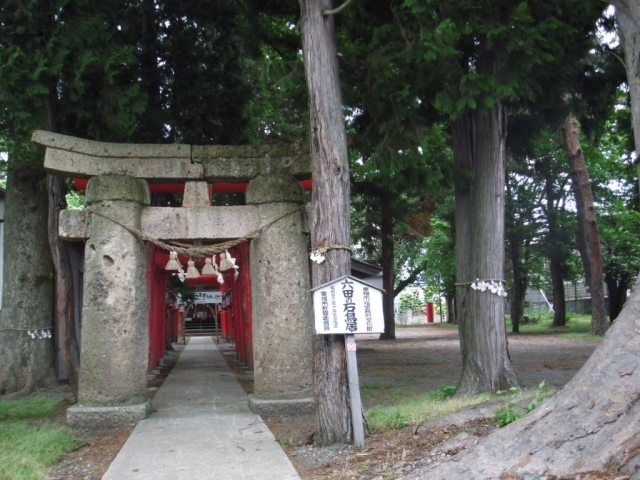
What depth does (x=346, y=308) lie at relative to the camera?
6574mm

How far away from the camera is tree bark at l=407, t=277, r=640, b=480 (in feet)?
12.1

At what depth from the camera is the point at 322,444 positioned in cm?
658

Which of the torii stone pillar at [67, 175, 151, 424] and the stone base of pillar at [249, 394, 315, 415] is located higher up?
the torii stone pillar at [67, 175, 151, 424]

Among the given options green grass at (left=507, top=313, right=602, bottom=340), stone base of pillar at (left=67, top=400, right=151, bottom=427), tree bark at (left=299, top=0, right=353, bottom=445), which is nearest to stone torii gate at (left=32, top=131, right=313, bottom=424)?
stone base of pillar at (left=67, top=400, right=151, bottom=427)

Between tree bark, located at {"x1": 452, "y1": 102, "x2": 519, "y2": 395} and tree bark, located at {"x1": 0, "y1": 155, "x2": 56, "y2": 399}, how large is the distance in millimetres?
7335

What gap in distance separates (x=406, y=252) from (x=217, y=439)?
27.6 m

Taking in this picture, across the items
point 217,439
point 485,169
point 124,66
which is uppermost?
point 124,66

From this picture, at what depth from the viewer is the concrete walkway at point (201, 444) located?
571cm

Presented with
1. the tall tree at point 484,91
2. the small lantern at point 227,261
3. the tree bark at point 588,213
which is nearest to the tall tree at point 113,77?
the small lantern at point 227,261

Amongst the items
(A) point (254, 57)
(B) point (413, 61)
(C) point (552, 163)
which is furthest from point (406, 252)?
(B) point (413, 61)

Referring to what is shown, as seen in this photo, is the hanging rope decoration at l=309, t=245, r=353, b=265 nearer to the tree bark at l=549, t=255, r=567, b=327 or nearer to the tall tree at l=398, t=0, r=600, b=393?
the tall tree at l=398, t=0, r=600, b=393

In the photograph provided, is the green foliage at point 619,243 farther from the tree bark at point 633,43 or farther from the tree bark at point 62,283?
the tree bark at point 62,283

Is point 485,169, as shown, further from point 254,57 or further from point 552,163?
point 552,163

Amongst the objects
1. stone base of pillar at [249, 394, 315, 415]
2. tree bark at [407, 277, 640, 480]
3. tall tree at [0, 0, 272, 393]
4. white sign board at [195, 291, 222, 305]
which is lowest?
stone base of pillar at [249, 394, 315, 415]
